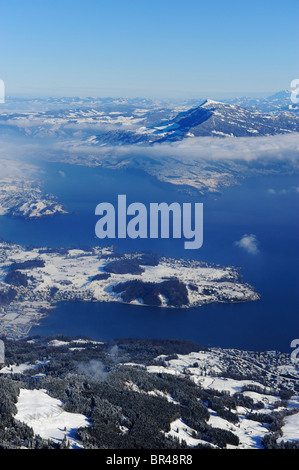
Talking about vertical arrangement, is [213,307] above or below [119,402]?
below

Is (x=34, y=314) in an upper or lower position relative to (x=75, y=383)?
lower

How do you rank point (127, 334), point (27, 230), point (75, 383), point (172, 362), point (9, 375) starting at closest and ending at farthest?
point (75, 383) → point (9, 375) → point (172, 362) → point (127, 334) → point (27, 230)

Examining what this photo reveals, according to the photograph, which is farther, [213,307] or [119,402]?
[213,307]

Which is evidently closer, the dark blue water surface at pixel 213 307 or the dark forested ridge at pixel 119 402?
Answer: the dark forested ridge at pixel 119 402

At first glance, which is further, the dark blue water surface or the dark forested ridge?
the dark blue water surface

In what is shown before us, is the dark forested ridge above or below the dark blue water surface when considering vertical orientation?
above

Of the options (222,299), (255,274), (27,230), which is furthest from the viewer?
(27,230)

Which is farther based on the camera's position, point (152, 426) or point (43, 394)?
point (43, 394)

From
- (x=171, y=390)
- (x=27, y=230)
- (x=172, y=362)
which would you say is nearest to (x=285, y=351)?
(x=172, y=362)

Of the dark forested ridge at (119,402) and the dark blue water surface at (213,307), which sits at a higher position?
the dark forested ridge at (119,402)

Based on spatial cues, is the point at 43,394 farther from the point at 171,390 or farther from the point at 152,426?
the point at 171,390

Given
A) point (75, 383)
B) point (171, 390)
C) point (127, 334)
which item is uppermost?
point (75, 383)
